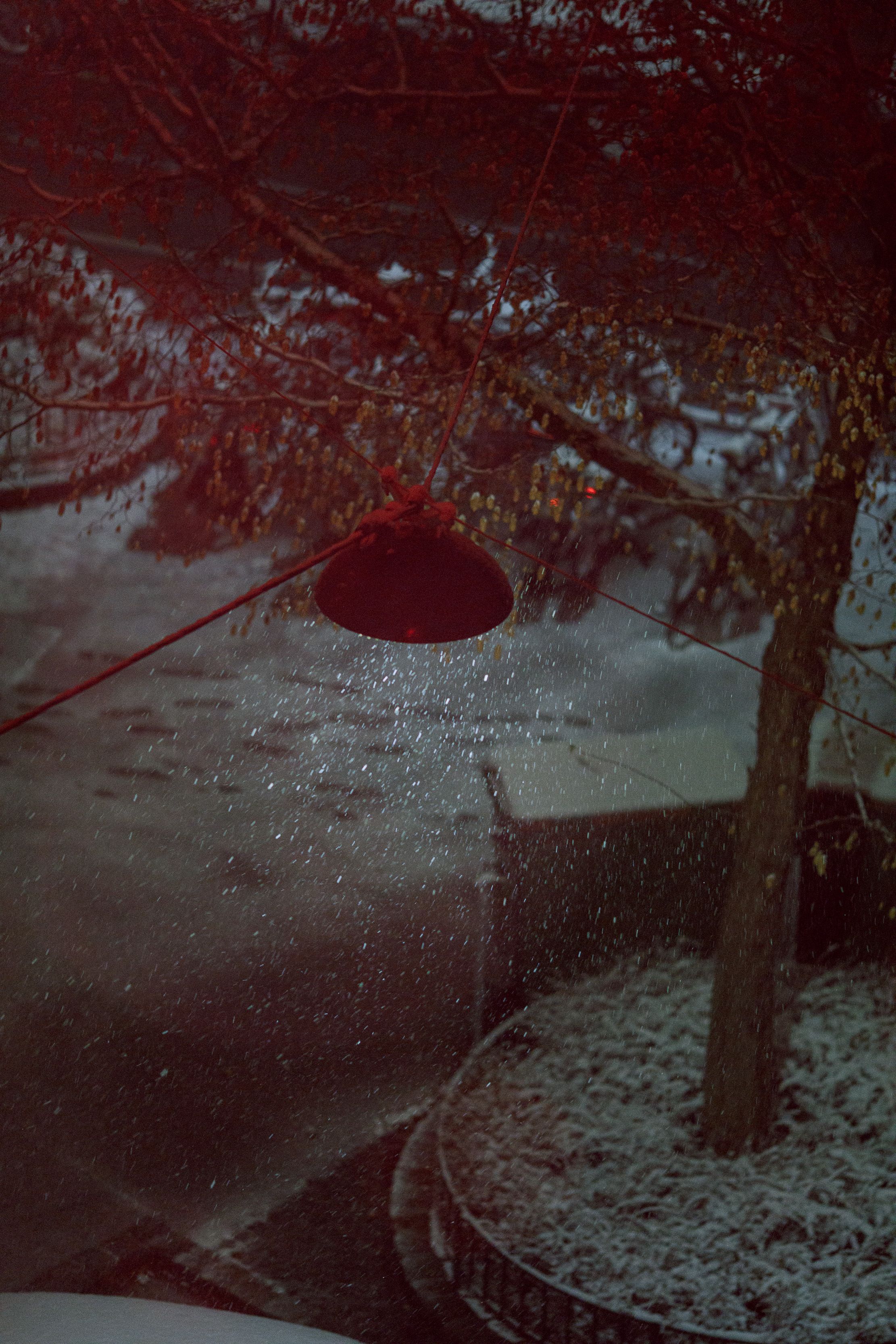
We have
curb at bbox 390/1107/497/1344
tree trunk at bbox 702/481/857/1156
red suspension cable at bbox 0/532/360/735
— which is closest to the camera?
red suspension cable at bbox 0/532/360/735

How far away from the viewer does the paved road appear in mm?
2047

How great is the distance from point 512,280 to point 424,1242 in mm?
2360

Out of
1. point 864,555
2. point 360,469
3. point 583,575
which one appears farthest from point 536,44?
point 864,555

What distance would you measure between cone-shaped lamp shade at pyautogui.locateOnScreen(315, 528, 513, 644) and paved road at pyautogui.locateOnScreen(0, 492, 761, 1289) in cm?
103

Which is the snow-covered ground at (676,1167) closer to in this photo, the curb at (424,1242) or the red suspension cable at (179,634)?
the curb at (424,1242)

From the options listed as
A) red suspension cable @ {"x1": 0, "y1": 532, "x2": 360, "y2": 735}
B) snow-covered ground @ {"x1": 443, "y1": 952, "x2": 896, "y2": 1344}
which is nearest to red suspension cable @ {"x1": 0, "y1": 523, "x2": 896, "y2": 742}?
red suspension cable @ {"x1": 0, "y1": 532, "x2": 360, "y2": 735}

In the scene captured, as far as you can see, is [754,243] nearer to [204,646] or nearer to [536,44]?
[536,44]

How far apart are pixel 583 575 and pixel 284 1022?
1348 millimetres

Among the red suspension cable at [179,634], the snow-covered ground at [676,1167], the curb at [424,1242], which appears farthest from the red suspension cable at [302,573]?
the curb at [424,1242]

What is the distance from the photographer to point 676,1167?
88.3 inches

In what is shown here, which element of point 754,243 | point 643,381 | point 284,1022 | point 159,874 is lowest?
point 284,1022

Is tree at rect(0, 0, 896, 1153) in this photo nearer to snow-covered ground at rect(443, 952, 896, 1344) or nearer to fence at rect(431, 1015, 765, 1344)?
snow-covered ground at rect(443, 952, 896, 1344)

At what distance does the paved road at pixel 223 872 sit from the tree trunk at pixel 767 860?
0.14 m

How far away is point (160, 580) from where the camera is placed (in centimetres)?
245
